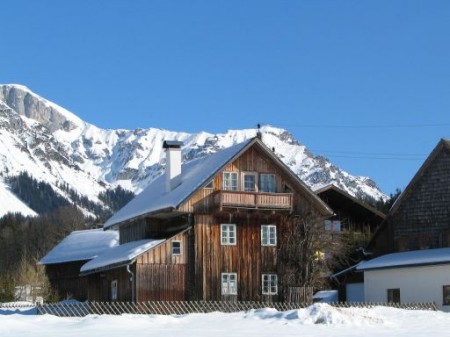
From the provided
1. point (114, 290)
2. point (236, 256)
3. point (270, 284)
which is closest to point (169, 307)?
point (236, 256)

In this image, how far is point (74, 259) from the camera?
7919 centimetres

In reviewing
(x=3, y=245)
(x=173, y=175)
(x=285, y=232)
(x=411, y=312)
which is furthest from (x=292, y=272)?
(x=3, y=245)

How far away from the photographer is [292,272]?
52406 mm

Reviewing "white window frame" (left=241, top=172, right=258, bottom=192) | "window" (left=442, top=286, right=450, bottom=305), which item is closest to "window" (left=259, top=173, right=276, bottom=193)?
"white window frame" (left=241, top=172, right=258, bottom=192)

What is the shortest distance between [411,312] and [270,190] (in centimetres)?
1545

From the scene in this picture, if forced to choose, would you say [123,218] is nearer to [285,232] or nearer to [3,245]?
[285,232]

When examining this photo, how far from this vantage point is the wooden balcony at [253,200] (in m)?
49.8

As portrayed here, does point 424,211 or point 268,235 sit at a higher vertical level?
point 424,211

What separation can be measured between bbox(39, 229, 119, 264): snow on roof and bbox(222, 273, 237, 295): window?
2760 centimetres

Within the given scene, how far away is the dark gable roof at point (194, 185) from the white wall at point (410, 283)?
5.05 m

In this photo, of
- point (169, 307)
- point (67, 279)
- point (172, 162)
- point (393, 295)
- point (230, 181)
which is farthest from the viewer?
point (67, 279)

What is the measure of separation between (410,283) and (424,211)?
545 cm

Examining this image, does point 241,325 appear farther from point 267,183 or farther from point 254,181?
point 267,183

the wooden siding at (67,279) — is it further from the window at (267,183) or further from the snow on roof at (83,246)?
the window at (267,183)
